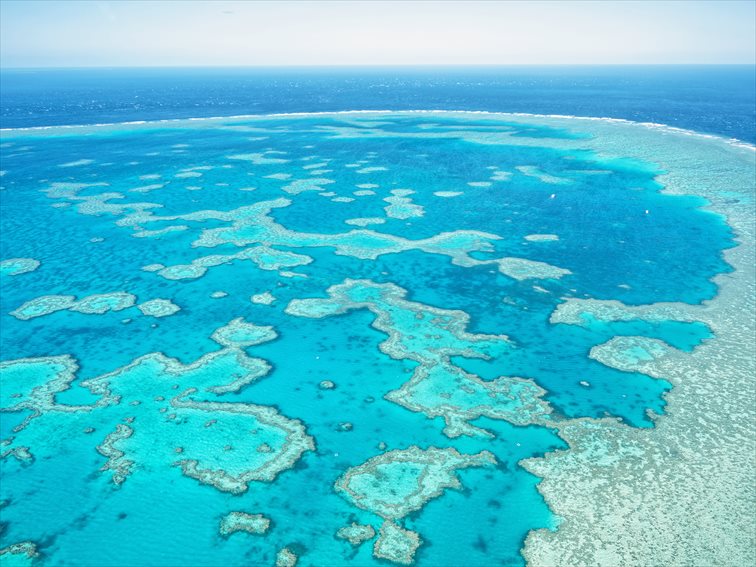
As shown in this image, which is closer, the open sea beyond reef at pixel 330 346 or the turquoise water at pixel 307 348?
the open sea beyond reef at pixel 330 346

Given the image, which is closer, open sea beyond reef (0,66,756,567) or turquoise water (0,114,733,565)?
open sea beyond reef (0,66,756,567)

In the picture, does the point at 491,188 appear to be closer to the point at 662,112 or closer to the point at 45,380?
the point at 45,380

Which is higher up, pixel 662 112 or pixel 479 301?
pixel 662 112

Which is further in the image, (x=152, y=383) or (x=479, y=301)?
(x=479, y=301)

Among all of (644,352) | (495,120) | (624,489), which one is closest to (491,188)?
(644,352)
